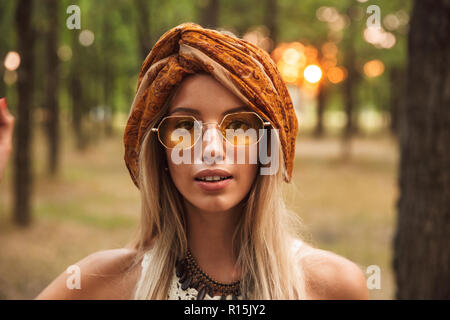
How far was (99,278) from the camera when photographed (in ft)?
6.46

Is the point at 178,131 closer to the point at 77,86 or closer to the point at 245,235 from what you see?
the point at 245,235

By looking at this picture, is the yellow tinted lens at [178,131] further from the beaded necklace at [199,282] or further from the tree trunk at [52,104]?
the tree trunk at [52,104]

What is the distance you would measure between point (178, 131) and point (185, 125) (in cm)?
4

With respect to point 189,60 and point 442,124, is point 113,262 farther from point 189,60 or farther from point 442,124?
point 442,124

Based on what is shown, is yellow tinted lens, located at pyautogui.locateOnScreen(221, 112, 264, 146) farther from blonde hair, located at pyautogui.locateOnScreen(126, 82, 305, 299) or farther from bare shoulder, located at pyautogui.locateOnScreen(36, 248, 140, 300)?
bare shoulder, located at pyautogui.locateOnScreen(36, 248, 140, 300)

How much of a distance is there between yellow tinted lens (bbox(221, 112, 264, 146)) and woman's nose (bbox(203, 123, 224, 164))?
0.13 feet

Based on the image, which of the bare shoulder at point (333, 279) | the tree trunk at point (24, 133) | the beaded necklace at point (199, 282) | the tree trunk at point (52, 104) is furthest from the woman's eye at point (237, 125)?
the tree trunk at point (52, 104)

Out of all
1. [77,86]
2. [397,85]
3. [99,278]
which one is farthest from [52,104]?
[397,85]

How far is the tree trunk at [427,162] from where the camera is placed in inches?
119

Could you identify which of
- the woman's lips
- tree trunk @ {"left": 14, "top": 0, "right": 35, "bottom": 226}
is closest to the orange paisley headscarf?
the woman's lips

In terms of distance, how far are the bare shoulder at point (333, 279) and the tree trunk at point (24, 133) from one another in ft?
26.5


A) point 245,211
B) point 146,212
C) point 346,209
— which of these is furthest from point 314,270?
point 346,209
